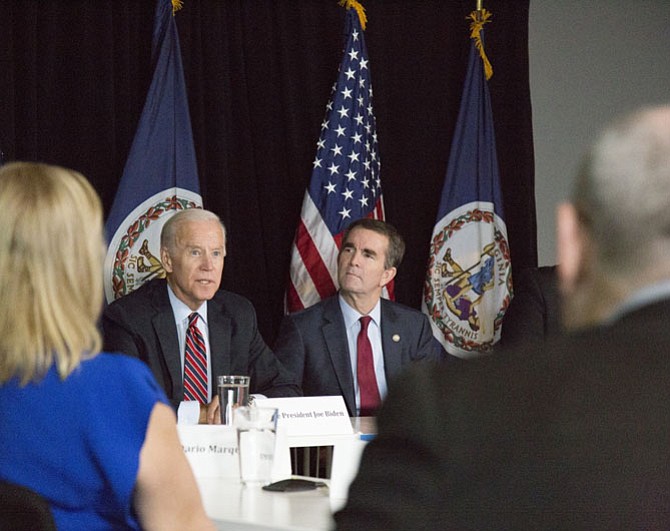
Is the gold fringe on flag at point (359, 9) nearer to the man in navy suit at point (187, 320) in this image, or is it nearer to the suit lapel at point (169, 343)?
the man in navy suit at point (187, 320)

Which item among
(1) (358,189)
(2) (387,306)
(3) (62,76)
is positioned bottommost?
(2) (387,306)

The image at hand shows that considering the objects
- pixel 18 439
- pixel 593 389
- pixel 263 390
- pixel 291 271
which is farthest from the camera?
pixel 291 271

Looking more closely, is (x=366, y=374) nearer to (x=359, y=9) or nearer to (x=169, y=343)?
(x=169, y=343)

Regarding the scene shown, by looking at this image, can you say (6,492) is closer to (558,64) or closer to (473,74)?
(473,74)

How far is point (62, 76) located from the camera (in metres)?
4.96

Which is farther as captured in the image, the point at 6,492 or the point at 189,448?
the point at 189,448

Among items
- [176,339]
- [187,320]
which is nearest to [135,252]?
[187,320]

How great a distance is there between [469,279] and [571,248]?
468cm

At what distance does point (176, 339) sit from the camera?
4145mm

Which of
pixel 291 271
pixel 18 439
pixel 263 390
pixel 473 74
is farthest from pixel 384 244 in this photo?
pixel 18 439

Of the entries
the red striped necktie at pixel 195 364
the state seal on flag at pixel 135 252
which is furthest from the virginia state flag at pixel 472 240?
the red striped necktie at pixel 195 364

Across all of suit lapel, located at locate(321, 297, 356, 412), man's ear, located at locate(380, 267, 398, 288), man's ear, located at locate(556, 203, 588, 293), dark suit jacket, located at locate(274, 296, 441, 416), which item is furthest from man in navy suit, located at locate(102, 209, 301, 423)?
man's ear, located at locate(556, 203, 588, 293)

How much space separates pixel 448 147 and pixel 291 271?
4.32ft

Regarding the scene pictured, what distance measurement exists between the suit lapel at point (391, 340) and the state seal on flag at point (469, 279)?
0.86 metres
